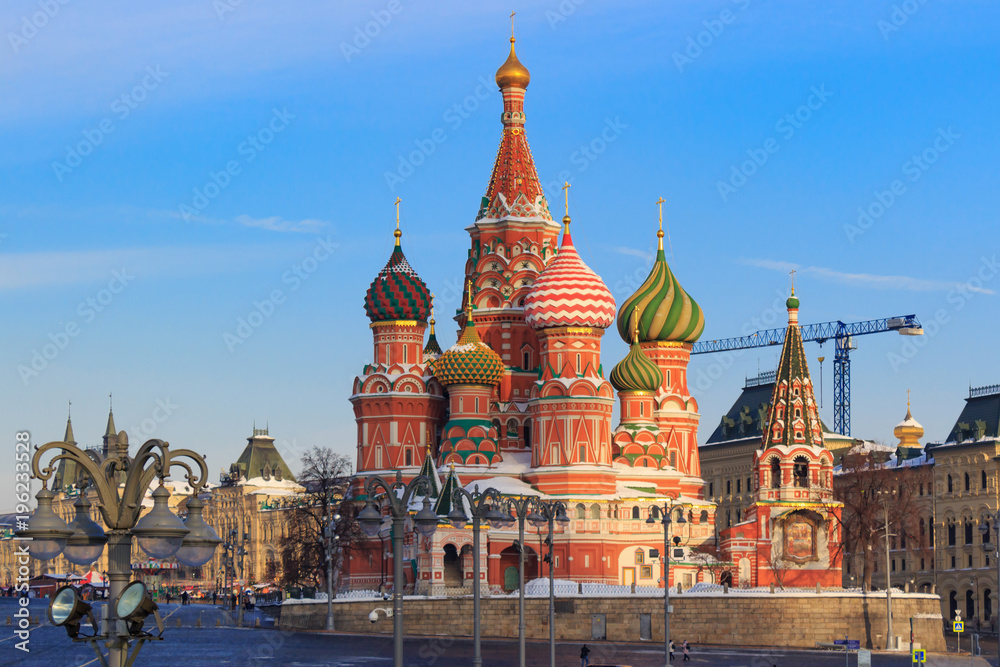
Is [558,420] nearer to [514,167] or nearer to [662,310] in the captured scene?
[662,310]

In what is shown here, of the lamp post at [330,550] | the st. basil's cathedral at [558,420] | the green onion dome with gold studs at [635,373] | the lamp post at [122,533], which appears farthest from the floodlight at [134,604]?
the green onion dome with gold studs at [635,373]

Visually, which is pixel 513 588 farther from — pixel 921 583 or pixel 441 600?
pixel 921 583

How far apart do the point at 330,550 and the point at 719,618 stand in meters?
17.5

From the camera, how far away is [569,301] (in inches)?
3369

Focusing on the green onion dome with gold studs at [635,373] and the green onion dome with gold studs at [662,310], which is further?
the green onion dome with gold studs at [662,310]

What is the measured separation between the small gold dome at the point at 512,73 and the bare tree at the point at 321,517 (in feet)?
73.7

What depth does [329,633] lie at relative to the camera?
252 ft

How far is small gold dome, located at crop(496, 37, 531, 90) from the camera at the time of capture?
92625 mm

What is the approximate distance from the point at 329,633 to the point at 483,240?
25540mm

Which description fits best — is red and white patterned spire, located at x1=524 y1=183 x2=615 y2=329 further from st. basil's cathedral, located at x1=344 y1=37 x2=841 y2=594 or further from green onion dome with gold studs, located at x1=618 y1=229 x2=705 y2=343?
green onion dome with gold studs, located at x1=618 y1=229 x2=705 y2=343

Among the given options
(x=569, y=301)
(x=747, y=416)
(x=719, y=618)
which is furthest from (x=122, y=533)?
(x=747, y=416)

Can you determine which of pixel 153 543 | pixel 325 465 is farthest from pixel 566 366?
pixel 153 543

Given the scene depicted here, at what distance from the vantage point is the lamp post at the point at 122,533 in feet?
47.4

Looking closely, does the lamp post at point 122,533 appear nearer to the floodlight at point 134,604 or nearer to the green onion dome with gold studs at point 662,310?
the floodlight at point 134,604
